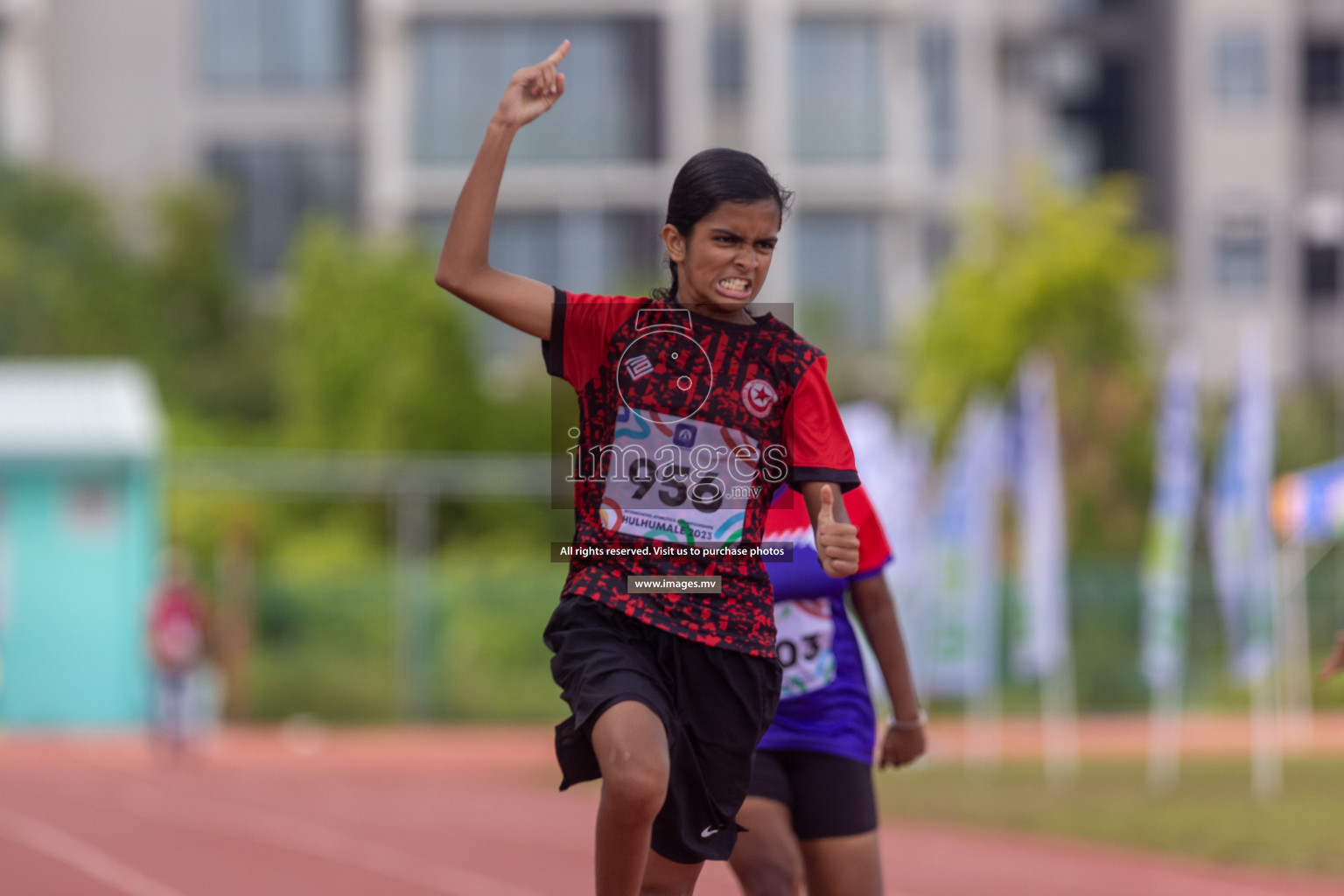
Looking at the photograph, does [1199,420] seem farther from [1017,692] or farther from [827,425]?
[827,425]

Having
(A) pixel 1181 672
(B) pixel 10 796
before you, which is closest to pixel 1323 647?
(A) pixel 1181 672

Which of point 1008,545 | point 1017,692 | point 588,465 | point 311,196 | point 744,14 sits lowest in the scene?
point 1017,692

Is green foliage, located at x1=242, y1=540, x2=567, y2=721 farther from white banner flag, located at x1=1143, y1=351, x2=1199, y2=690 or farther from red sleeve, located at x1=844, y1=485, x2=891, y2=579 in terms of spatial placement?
red sleeve, located at x1=844, y1=485, x2=891, y2=579

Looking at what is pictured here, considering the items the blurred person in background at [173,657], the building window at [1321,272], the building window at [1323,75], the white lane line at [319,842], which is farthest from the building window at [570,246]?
the white lane line at [319,842]

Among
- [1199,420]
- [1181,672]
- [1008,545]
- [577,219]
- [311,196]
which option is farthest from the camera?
[311,196]

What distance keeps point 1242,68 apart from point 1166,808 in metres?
32.2

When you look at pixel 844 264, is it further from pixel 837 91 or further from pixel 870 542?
pixel 870 542

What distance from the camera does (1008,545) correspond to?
28219 millimetres

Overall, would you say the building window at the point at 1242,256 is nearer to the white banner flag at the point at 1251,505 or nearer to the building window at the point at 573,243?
the building window at the point at 573,243

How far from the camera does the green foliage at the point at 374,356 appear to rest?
3155cm

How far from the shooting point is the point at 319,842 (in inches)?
500

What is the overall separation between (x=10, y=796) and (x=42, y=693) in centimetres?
875

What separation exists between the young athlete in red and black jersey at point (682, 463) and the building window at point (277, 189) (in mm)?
40211

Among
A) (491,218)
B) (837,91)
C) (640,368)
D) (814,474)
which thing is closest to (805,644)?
(814,474)
